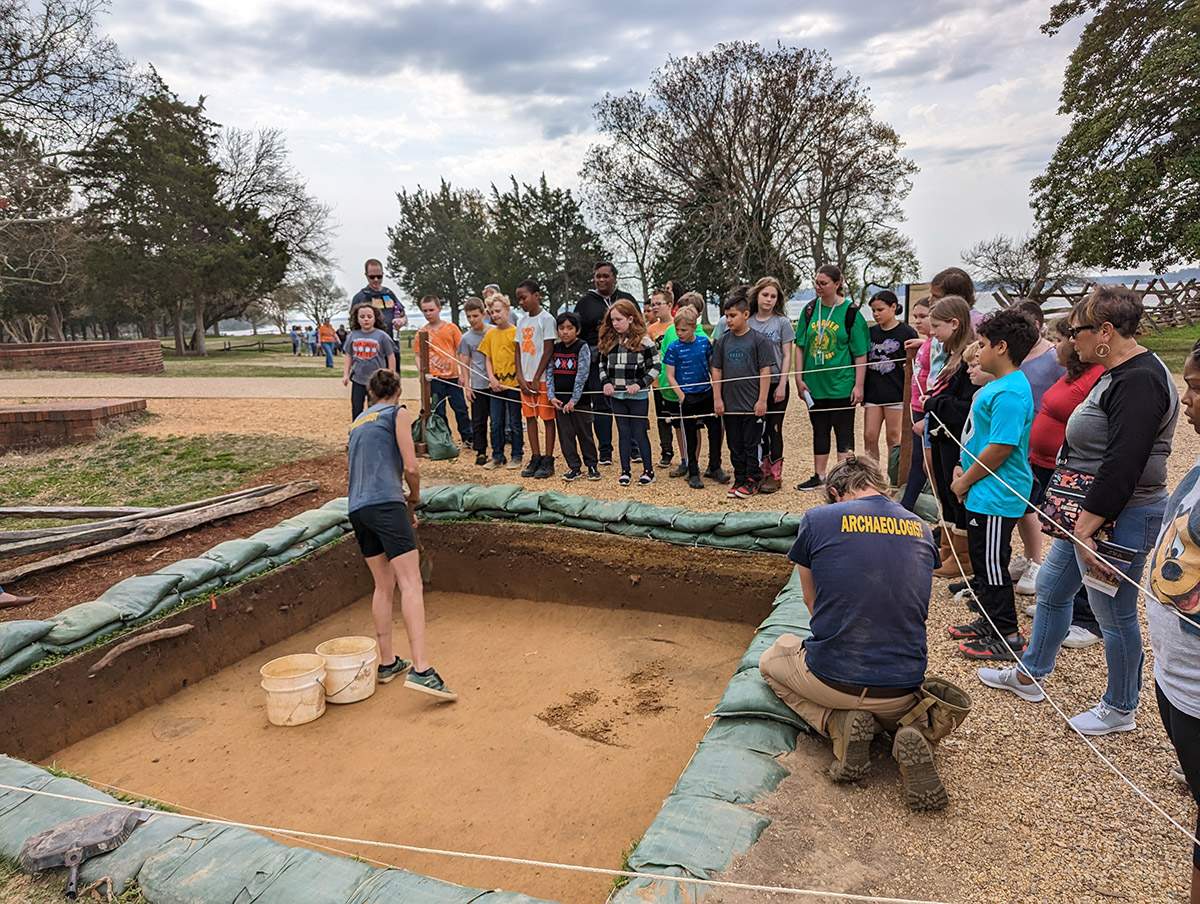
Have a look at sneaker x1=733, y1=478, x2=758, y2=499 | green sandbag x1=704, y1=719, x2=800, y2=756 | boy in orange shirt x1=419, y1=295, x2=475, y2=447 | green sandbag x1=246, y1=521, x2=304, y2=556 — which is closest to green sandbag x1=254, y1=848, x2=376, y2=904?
green sandbag x1=704, y1=719, x2=800, y2=756

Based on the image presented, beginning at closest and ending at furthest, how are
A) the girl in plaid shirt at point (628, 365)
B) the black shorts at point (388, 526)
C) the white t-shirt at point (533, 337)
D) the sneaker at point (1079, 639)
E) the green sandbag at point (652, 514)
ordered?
1. the sneaker at point (1079, 639)
2. the black shorts at point (388, 526)
3. the green sandbag at point (652, 514)
4. the girl in plaid shirt at point (628, 365)
5. the white t-shirt at point (533, 337)

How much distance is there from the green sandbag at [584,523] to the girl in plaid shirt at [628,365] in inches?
40.9

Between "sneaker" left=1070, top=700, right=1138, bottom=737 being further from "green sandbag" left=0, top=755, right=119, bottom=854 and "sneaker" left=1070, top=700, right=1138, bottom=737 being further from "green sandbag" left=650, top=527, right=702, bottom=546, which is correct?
"green sandbag" left=0, top=755, right=119, bottom=854

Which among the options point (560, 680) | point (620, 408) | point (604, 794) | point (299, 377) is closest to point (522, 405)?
point (620, 408)

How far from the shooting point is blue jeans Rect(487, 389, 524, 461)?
271 inches

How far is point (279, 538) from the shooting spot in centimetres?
481

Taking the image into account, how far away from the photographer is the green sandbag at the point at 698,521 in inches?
191

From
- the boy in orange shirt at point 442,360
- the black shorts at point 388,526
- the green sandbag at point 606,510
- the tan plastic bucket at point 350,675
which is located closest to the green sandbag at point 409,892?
the black shorts at point 388,526

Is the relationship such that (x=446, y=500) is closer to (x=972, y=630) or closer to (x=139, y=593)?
(x=139, y=593)

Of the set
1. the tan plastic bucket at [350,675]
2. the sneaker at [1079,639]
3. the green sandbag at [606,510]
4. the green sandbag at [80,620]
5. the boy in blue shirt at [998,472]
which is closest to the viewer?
the boy in blue shirt at [998,472]

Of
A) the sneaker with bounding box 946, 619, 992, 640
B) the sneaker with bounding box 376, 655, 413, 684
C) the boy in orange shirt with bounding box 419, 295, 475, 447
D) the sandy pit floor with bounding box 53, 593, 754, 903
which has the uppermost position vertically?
the boy in orange shirt with bounding box 419, 295, 475, 447

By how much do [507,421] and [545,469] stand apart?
0.86m

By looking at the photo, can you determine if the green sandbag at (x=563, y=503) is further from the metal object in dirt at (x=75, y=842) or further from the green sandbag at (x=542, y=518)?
the metal object in dirt at (x=75, y=842)

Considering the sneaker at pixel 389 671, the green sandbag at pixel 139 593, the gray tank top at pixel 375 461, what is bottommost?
the sneaker at pixel 389 671
